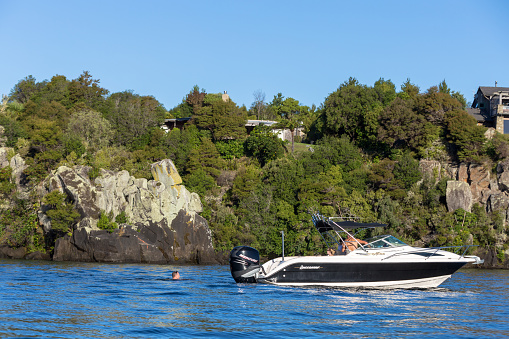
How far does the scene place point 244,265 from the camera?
24.2 metres

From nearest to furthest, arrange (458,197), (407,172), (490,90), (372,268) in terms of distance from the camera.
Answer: (372,268)
(458,197)
(407,172)
(490,90)

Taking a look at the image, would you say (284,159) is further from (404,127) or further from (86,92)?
(86,92)

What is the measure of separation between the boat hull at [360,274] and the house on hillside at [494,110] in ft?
A: 163

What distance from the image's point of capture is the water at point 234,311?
1469cm

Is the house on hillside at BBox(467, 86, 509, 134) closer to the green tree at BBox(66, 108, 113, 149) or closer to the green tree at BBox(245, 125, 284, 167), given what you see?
the green tree at BBox(245, 125, 284, 167)

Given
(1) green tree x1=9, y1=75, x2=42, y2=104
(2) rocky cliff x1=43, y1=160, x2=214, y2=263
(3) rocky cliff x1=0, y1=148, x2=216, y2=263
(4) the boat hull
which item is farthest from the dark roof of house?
(1) green tree x1=9, y1=75, x2=42, y2=104

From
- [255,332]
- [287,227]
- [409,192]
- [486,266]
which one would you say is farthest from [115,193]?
[255,332]

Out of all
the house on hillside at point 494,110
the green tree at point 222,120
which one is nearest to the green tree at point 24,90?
the green tree at point 222,120

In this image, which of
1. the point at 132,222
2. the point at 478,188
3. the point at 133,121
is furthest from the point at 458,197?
the point at 133,121

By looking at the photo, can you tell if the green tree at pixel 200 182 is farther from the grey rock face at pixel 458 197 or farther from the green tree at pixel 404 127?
the grey rock face at pixel 458 197

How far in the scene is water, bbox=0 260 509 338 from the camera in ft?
48.2

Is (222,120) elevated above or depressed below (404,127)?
above

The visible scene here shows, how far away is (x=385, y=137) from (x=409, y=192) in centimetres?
1000

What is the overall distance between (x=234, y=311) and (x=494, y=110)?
61.0m
